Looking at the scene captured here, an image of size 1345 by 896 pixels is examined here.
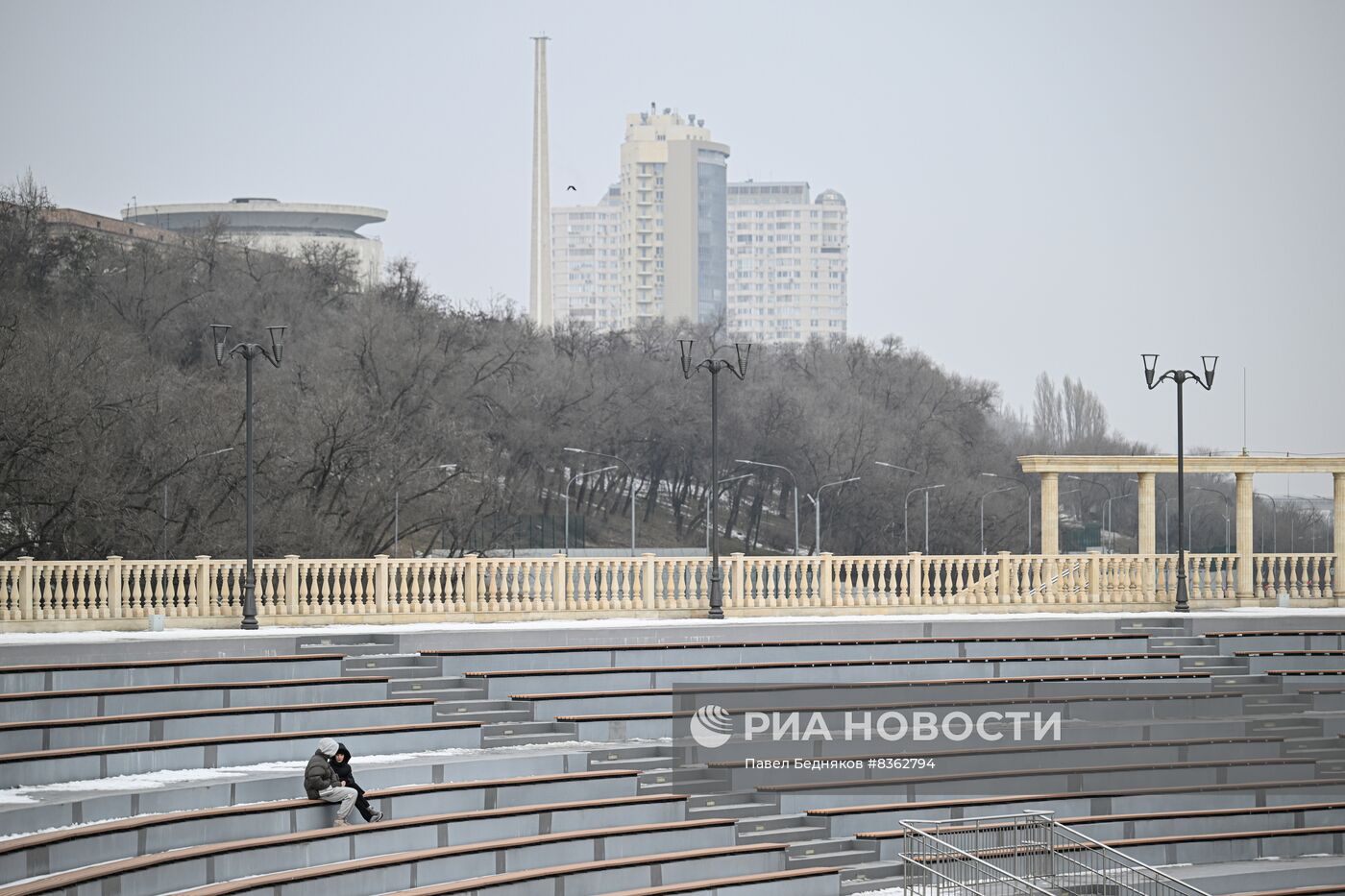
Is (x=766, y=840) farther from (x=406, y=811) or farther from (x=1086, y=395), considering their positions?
(x=1086, y=395)

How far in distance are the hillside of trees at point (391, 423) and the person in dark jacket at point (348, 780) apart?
33.5 meters

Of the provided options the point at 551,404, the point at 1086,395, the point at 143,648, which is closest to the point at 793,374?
the point at 551,404

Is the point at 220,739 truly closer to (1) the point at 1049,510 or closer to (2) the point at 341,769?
(2) the point at 341,769

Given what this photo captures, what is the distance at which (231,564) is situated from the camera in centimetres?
2686

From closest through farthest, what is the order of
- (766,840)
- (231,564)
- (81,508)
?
(766,840), (231,564), (81,508)

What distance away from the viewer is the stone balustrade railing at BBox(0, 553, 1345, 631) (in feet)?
84.4

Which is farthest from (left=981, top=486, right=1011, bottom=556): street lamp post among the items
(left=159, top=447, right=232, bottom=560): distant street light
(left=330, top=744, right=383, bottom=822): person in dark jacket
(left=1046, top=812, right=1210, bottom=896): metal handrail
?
(left=330, top=744, right=383, bottom=822): person in dark jacket

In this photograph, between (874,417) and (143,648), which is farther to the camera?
(874,417)

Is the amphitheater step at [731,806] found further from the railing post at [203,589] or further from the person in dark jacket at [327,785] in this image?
the railing post at [203,589]

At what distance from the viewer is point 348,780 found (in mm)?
17391

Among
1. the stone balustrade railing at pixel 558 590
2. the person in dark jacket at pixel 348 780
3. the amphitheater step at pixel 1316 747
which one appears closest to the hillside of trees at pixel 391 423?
the stone balustrade railing at pixel 558 590

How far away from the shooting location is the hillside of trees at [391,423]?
52.2 m

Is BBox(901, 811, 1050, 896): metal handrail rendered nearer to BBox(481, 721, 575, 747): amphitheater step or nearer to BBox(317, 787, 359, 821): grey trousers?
BBox(481, 721, 575, 747): amphitheater step

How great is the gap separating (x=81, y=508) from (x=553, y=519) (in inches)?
1536
